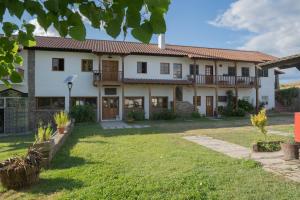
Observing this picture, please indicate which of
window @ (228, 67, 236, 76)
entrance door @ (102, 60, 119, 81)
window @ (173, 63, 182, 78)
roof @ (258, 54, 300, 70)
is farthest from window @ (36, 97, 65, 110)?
roof @ (258, 54, 300, 70)

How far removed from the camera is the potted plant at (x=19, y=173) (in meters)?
5.67

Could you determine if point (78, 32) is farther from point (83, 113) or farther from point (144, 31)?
point (83, 113)

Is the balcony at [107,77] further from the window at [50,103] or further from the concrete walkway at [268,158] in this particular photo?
the concrete walkway at [268,158]

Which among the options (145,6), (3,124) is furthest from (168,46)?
(145,6)

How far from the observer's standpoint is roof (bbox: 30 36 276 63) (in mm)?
23062

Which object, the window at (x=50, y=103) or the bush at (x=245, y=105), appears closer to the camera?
the window at (x=50, y=103)

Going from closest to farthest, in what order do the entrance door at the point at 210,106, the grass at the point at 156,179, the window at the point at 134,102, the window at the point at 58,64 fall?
the grass at the point at 156,179 < the window at the point at 58,64 < the window at the point at 134,102 < the entrance door at the point at 210,106

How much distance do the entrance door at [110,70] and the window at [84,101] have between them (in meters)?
2.13

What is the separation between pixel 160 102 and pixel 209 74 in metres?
6.00

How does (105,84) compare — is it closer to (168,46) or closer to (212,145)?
(168,46)

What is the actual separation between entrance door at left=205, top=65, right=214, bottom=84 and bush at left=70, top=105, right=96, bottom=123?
450 inches

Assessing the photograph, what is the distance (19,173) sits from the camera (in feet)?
18.7

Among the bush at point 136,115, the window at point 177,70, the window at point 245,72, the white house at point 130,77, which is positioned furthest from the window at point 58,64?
the window at point 245,72

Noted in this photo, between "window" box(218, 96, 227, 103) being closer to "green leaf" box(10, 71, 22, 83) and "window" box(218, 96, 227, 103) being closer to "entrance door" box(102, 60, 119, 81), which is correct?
"entrance door" box(102, 60, 119, 81)
